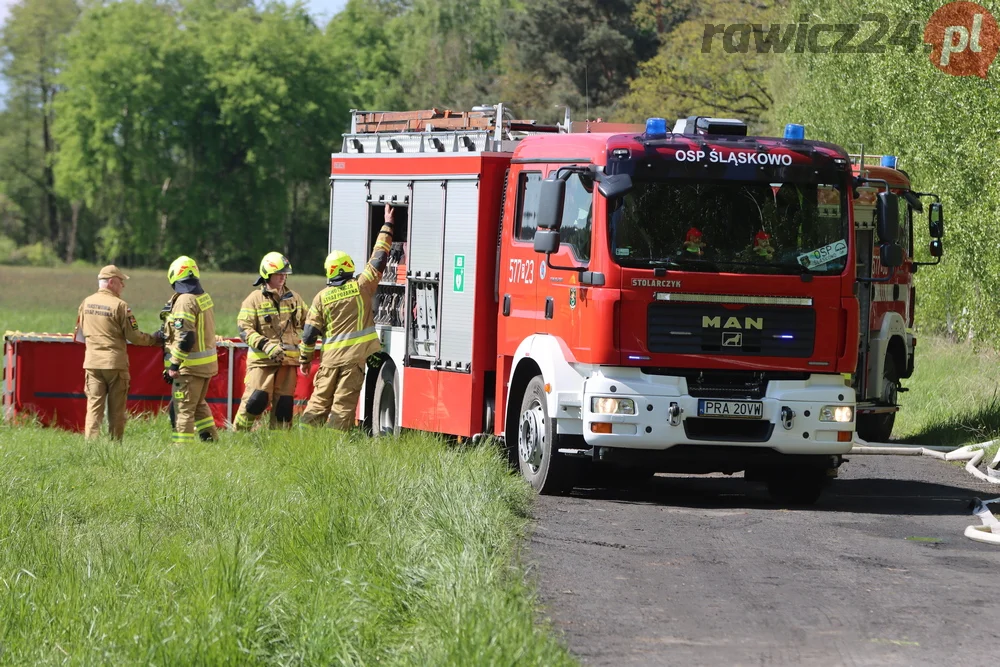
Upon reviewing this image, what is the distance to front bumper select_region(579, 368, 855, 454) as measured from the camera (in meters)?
11.6

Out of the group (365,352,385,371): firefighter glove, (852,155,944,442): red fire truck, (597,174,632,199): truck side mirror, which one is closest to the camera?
(597,174,632,199): truck side mirror

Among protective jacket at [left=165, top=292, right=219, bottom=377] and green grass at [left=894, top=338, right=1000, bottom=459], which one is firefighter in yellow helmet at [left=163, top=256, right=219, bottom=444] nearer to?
protective jacket at [left=165, top=292, right=219, bottom=377]

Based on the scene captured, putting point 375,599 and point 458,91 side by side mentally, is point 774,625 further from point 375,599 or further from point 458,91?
point 458,91

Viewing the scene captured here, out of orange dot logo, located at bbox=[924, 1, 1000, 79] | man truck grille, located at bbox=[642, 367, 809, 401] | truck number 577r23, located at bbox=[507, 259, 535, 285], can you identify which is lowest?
man truck grille, located at bbox=[642, 367, 809, 401]

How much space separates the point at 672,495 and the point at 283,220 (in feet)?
255

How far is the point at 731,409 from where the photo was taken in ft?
38.4

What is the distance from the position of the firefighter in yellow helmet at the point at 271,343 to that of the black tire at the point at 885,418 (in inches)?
254

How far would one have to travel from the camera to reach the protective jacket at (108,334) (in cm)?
1478

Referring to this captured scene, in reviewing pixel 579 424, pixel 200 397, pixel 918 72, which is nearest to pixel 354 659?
pixel 579 424

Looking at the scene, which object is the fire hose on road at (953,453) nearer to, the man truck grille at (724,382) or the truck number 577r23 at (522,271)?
the man truck grille at (724,382)

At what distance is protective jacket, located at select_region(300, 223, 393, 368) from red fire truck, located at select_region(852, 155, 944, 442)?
5.28 meters

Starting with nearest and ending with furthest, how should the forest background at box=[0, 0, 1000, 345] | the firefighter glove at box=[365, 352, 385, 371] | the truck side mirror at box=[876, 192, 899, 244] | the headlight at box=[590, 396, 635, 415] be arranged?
the headlight at box=[590, 396, 635, 415]
the truck side mirror at box=[876, 192, 899, 244]
the firefighter glove at box=[365, 352, 385, 371]
the forest background at box=[0, 0, 1000, 345]

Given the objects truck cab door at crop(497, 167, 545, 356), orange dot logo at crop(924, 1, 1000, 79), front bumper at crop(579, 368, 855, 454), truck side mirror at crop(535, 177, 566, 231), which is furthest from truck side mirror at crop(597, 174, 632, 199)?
orange dot logo at crop(924, 1, 1000, 79)

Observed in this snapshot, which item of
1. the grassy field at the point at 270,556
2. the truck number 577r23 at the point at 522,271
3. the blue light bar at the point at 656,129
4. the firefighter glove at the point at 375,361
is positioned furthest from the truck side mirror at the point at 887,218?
the firefighter glove at the point at 375,361
